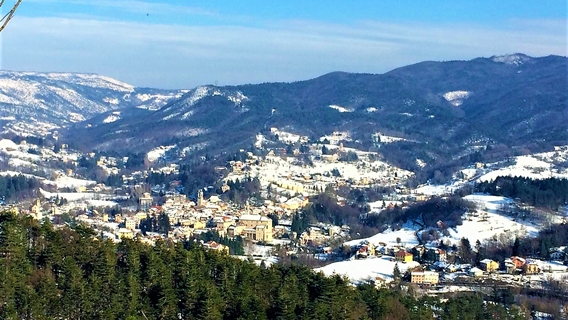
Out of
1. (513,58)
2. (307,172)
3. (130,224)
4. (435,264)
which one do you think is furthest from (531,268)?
(513,58)

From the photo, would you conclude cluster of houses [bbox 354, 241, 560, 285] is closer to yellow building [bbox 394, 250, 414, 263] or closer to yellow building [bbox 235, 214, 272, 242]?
yellow building [bbox 394, 250, 414, 263]

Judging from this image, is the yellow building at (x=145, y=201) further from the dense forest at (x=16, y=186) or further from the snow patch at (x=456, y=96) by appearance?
the snow patch at (x=456, y=96)

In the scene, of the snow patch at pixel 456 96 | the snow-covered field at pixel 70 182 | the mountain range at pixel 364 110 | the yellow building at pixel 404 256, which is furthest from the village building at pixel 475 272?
the snow patch at pixel 456 96

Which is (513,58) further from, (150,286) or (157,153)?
(150,286)

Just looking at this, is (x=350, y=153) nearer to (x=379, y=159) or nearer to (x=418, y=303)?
(x=379, y=159)

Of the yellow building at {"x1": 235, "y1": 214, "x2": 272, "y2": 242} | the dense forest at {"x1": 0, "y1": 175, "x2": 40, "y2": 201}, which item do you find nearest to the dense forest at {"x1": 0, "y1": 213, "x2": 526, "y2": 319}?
the yellow building at {"x1": 235, "y1": 214, "x2": 272, "y2": 242}

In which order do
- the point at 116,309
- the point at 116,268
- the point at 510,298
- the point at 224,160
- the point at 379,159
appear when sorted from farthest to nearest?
the point at 379,159
the point at 224,160
the point at 510,298
the point at 116,268
the point at 116,309

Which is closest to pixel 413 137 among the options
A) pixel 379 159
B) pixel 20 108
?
pixel 379 159
